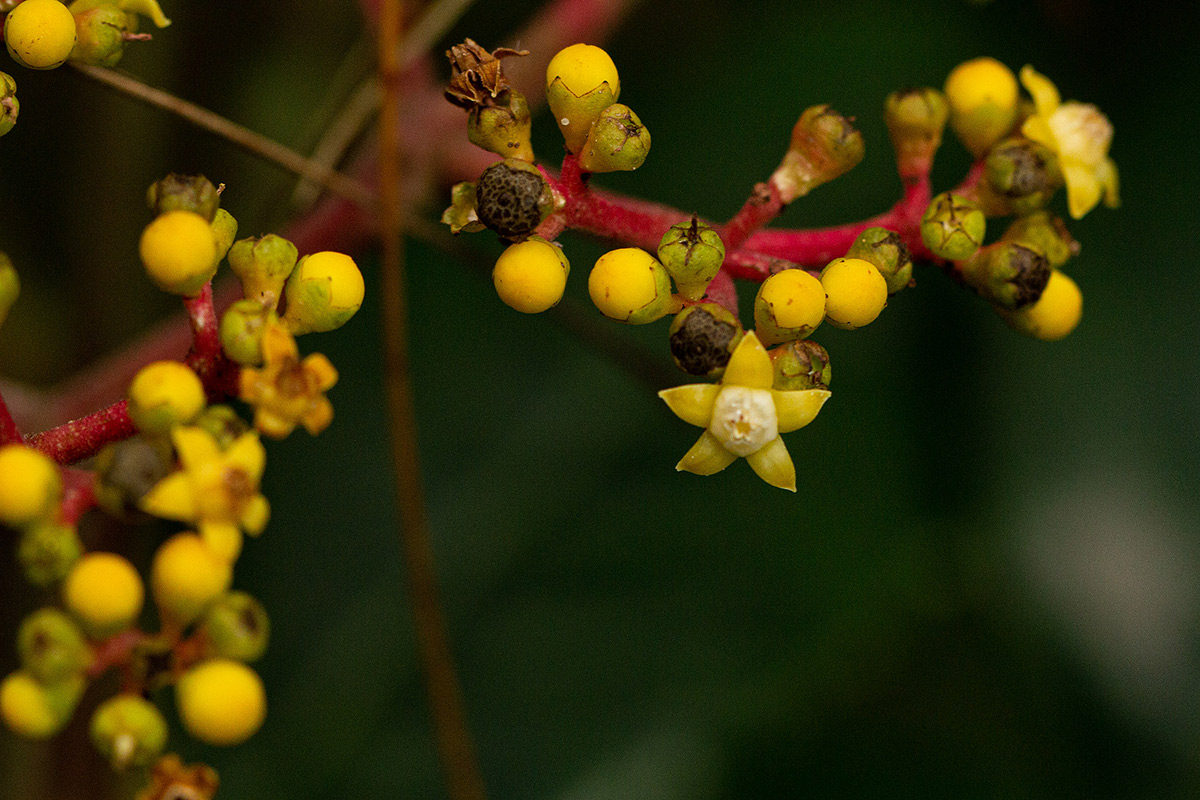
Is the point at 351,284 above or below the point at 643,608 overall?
above

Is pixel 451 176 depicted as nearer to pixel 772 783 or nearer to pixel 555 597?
pixel 555 597

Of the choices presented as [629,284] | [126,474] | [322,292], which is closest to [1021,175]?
[629,284]

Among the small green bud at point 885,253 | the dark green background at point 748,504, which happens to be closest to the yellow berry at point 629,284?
the small green bud at point 885,253

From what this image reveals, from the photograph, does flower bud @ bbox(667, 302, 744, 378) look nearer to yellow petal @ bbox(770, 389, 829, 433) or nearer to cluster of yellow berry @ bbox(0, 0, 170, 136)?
yellow petal @ bbox(770, 389, 829, 433)

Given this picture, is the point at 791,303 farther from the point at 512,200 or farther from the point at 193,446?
the point at 193,446

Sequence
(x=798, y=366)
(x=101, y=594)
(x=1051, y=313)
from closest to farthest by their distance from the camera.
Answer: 1. (x=101, y=594)
2. (x=798, y=366)
3. (x=1051, y=313)

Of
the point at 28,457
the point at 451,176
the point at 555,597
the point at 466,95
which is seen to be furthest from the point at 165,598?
the point at 555,597

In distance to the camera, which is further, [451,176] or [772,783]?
[772,783]
